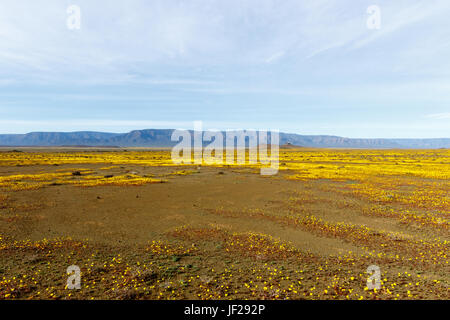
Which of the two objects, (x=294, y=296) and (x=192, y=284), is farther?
(x=192, y=284)

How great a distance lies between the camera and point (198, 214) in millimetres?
17203

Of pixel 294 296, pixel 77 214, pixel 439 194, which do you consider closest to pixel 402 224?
pixel 294 296
